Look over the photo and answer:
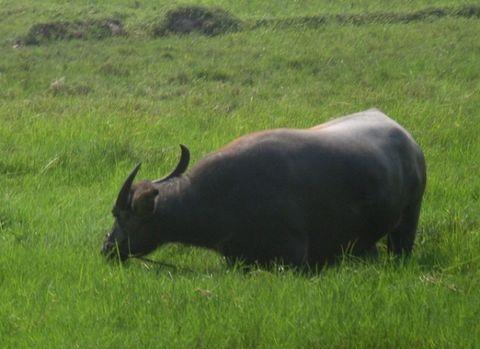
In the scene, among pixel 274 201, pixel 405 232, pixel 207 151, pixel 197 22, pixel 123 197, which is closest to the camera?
pixel 274 201

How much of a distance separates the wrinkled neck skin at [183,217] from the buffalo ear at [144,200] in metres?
0.09

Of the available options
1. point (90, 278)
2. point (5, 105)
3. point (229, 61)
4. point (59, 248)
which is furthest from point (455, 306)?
point (229, 61)

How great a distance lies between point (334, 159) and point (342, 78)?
22.1 ft

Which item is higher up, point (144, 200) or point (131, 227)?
point (144, 200)

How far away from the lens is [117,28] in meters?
16.7

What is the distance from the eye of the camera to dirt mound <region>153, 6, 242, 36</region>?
53.7 ft

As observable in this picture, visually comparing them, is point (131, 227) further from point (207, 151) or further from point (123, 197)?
point (207, 151)

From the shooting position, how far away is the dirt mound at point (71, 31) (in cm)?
1603

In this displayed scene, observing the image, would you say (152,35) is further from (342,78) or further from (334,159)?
(334,159)

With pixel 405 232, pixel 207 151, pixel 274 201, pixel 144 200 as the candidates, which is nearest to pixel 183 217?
pixel 144 200

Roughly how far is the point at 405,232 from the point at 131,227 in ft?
5.17

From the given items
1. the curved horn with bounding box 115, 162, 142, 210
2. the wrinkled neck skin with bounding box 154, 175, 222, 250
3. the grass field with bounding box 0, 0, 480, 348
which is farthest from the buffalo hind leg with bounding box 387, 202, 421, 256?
the curved horn with bounding box 115, 162, 142, 210

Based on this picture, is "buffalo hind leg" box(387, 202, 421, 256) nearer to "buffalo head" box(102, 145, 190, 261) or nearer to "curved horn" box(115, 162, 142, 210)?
"buffalo head" box(102, 145, 190, 261)

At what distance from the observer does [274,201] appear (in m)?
6.00
